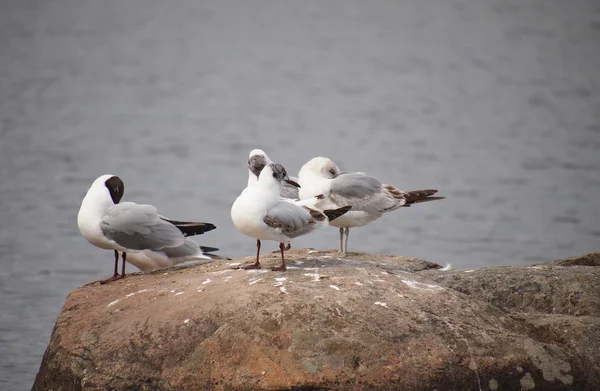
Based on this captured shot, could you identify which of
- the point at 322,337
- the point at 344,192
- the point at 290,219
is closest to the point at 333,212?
the point at 290,219

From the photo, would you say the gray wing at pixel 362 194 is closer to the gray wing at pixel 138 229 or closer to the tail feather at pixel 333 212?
the tail feather at pixel 333 212

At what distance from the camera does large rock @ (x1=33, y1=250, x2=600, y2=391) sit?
21.0 ft

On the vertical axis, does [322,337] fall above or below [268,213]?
below

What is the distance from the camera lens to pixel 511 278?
7.72 m

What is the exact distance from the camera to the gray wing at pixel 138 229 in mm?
8367

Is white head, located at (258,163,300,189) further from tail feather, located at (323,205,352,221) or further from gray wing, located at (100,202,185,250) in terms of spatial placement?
gray wing, located at (100,202,185,250)

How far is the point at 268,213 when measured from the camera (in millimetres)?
7691

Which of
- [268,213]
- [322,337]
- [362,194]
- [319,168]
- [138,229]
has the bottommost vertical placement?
[322,337]

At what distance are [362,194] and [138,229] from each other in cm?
229

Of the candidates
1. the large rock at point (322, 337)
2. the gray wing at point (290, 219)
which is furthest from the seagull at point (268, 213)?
the large rock at point (322, 337)

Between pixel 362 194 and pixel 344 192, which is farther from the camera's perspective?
pixel 362 194

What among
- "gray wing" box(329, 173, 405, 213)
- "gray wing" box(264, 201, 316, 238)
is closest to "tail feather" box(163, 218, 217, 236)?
"gray wing" box(264, 201, 316, 238)

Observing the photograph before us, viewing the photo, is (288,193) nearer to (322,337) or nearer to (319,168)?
(319,168)

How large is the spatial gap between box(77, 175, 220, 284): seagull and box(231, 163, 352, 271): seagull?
1.09 meters
